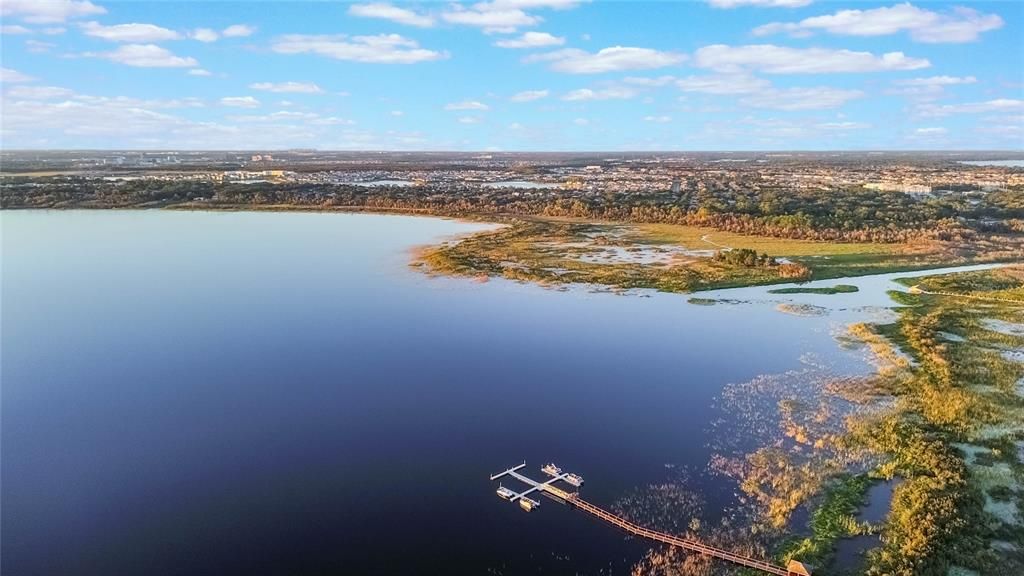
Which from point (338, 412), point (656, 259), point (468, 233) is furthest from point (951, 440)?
point (468, 233)

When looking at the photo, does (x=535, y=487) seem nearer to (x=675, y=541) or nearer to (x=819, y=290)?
(x=675, y=541)

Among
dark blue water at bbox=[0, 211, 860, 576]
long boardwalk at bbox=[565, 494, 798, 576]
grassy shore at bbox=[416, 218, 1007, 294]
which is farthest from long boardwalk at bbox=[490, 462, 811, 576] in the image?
grassy shore at bbox=[416, 218, 1007, 294]

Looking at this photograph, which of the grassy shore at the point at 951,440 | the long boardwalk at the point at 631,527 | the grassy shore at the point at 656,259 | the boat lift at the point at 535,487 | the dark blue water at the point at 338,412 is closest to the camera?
the long boardwalk at the point at 631,527

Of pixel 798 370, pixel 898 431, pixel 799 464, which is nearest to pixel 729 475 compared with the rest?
pixel 799 464

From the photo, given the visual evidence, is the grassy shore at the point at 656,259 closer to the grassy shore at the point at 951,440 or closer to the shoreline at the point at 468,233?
the shoreline at the point at 468,233

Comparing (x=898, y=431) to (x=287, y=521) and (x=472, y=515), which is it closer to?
(x=472, y=515)

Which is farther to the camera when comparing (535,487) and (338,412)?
(338,412)

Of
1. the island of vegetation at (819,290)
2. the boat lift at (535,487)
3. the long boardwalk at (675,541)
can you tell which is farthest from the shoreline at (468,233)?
the long boardwalk at (675,541)
